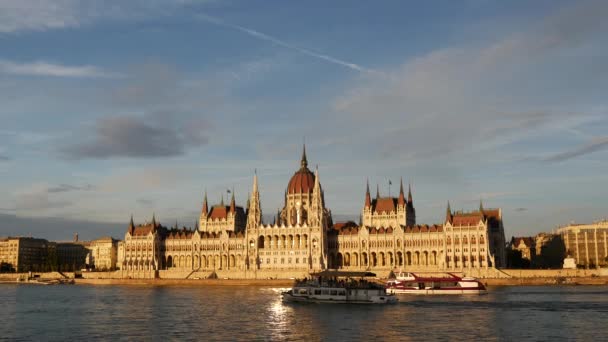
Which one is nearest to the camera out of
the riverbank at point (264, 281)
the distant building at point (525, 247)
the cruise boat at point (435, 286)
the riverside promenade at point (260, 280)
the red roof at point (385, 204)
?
the cruise boat at point (435, 286)

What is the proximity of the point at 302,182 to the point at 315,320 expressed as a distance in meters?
107

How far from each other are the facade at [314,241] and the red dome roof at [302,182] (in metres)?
0.23

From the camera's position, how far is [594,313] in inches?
2734

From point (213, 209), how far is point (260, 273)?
135 feet

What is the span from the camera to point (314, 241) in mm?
159250

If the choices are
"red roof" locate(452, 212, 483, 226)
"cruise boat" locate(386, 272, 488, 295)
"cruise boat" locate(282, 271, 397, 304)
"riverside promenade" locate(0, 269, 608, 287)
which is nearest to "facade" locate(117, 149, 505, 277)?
"red roof" locate(452, 212, 483, 226)

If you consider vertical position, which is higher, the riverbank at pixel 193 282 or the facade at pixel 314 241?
the facade at pixel 314 241

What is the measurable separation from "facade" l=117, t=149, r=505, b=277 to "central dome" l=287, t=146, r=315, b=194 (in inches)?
9.2

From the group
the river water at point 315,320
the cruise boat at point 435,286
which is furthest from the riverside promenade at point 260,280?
the river water at point 315,320

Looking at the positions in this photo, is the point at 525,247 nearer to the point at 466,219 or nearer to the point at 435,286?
the point at 466,219

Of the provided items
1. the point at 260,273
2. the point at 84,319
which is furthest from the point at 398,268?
the point at 84,319

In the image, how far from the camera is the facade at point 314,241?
149750mm

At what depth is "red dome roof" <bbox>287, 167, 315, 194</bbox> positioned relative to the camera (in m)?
173

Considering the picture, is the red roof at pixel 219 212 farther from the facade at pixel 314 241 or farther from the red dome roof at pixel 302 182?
the red dome roof at pixel 302 182
